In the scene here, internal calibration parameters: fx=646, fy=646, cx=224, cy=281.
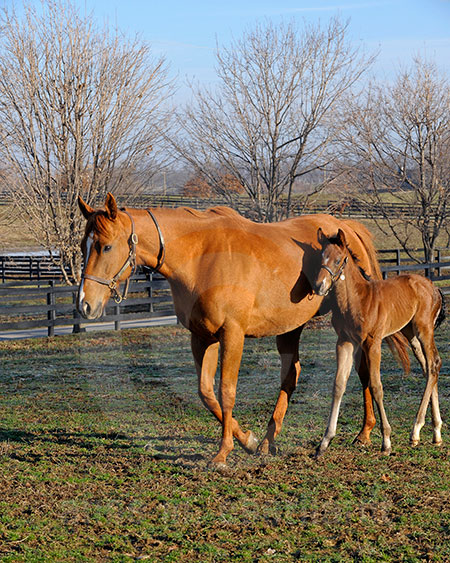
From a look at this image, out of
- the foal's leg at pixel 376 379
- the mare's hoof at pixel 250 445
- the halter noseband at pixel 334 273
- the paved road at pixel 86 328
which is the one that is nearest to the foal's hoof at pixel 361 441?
the foal's leg at pixel 376 379

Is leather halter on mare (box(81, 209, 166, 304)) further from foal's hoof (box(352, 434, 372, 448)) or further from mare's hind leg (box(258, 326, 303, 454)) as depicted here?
foal's hoof (box(352, 434, 372, 448))

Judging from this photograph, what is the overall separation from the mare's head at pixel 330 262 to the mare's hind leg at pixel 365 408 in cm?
83

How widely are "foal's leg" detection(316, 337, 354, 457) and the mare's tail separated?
30.6 inches

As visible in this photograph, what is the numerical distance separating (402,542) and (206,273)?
7.35 feet

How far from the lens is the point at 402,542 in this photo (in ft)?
12.0

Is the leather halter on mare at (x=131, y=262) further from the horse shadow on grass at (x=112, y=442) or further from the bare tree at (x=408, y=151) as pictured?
the bare tree at (x=408, y=151)

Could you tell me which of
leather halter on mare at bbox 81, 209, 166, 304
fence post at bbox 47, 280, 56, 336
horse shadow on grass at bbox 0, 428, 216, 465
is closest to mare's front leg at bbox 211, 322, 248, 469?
horse shadow on grass at bbox 0, 428, 216, 465

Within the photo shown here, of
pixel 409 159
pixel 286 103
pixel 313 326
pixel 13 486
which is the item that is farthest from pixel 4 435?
pixel 409 159

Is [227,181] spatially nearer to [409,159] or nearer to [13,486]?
[409,159]

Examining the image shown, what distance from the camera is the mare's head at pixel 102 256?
4609 mm

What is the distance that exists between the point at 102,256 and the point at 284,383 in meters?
2.04

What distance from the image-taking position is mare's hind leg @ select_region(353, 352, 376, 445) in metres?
5.57

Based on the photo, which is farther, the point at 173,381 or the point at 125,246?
the point at 173,381

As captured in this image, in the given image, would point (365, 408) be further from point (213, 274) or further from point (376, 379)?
point (213, 274)
